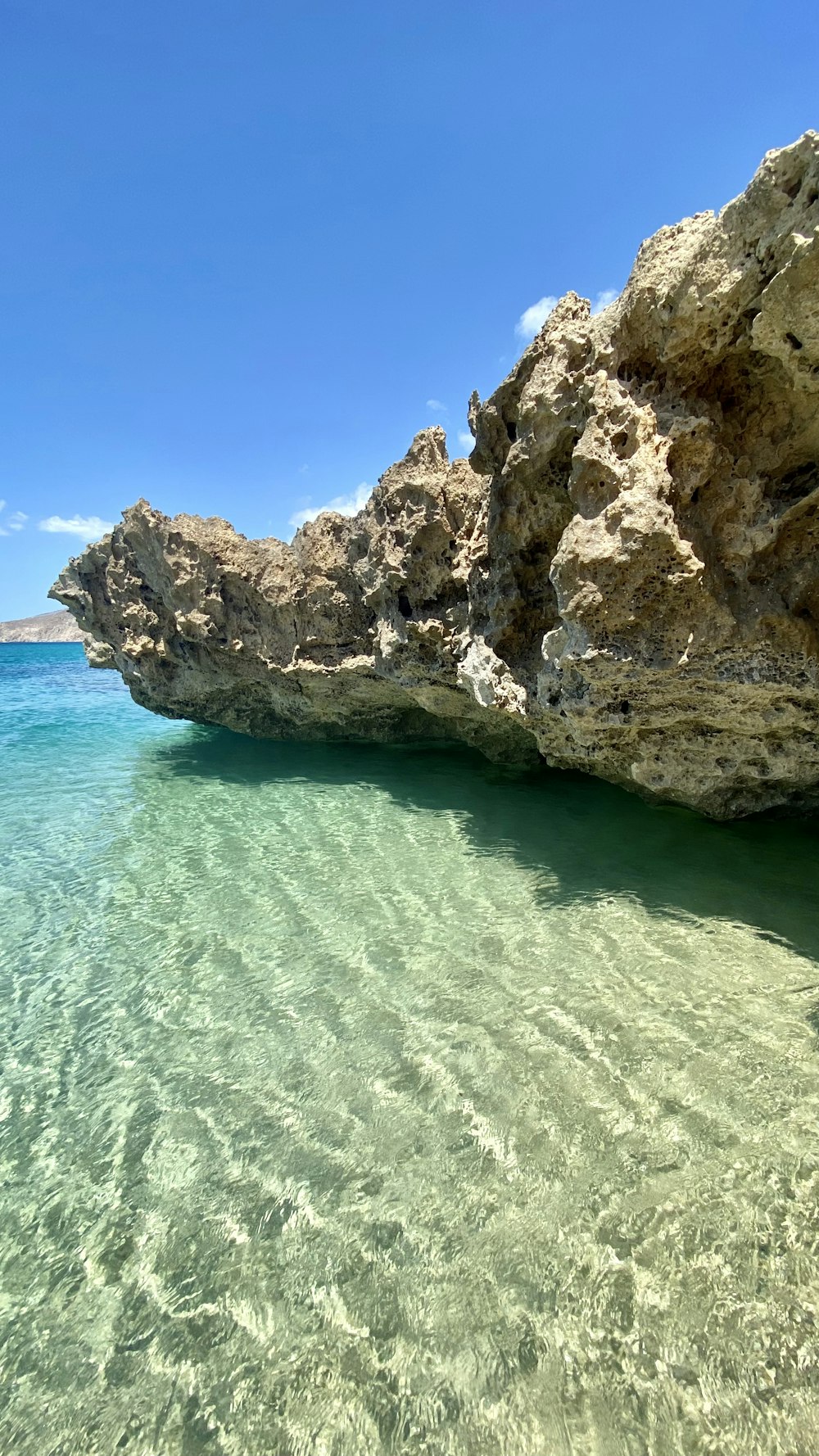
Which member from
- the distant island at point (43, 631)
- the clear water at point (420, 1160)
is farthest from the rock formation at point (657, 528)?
the distant island at point (43, 631)

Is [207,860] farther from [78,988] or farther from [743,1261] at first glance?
[743,1261]

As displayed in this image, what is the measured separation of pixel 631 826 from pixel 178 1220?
5866 mm

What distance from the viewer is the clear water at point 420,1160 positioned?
7.33ft

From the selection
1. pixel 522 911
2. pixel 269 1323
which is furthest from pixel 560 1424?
pixel 522 911

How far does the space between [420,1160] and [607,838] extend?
14.9ft

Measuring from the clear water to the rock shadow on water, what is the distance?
61 mm

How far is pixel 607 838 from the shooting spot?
7008 millimetres

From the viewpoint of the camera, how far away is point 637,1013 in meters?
4.01

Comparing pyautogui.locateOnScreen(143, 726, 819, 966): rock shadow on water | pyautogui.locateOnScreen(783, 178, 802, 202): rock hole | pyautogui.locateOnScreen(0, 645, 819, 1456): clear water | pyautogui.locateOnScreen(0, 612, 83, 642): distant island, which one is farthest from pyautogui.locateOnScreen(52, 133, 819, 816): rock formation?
pyautogui.locateOnScreen(0, 612, 83, 642): distant island

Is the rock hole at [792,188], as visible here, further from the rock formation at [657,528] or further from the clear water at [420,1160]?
the clear water at [420,1160]

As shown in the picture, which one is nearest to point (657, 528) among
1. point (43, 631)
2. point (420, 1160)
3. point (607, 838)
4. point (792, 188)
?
point (792, 188)

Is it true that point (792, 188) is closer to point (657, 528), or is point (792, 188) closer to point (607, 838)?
point (657, 528)

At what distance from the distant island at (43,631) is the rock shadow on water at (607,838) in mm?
122544

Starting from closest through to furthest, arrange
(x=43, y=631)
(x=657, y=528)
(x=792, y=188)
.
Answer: (x=792, y=188), (x=657, y=528), (x=43, y=631)
